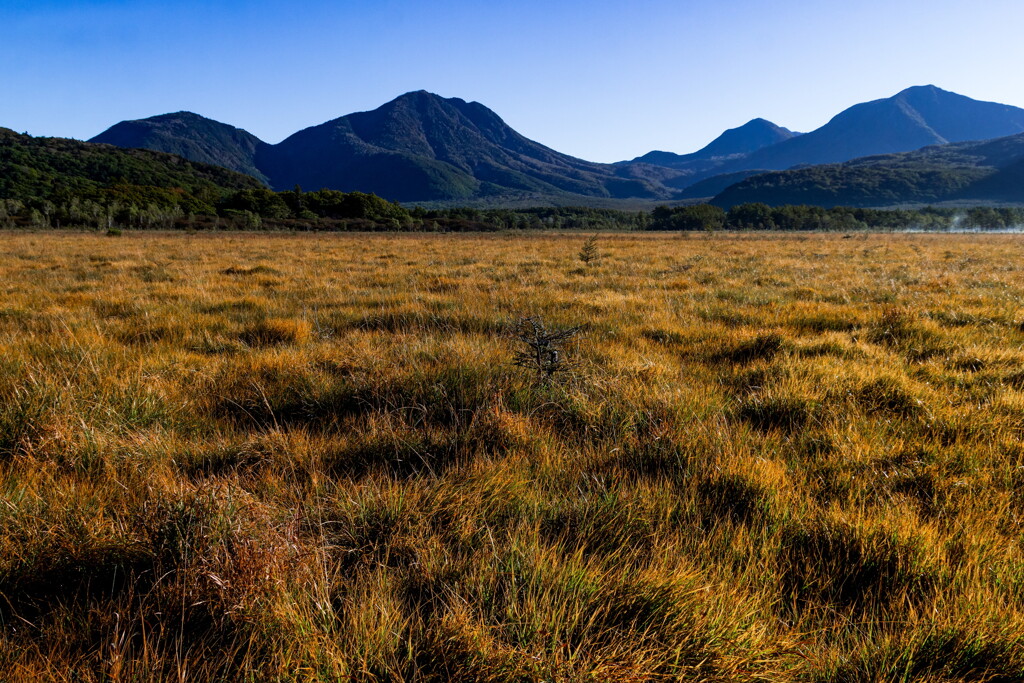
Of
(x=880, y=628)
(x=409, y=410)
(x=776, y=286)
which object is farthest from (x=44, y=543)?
(x=776, y=286)

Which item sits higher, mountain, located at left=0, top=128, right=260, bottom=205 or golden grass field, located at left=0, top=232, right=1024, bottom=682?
mountain, located at left=0, top=128, right=260, bottom=205

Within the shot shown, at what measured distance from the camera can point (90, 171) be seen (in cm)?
13675

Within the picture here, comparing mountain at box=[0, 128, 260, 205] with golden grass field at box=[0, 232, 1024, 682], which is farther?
mountain at box=[0, 128, 260, 205]

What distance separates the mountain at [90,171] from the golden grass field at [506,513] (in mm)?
127787

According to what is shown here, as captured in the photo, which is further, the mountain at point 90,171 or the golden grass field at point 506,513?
the mountain at point 90,171

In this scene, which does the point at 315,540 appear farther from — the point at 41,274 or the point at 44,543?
the point at 41,274

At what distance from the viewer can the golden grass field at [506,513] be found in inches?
49.1

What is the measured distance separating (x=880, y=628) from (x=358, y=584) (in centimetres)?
164

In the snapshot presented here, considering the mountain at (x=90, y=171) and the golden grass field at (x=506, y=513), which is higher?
the mountain at (x=90, y=171)

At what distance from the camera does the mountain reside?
11129 centimetres

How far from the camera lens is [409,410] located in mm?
2990

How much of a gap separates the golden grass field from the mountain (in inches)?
5031

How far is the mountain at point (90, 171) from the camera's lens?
111288 millimetres

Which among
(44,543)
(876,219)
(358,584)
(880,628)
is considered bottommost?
(880,628)
